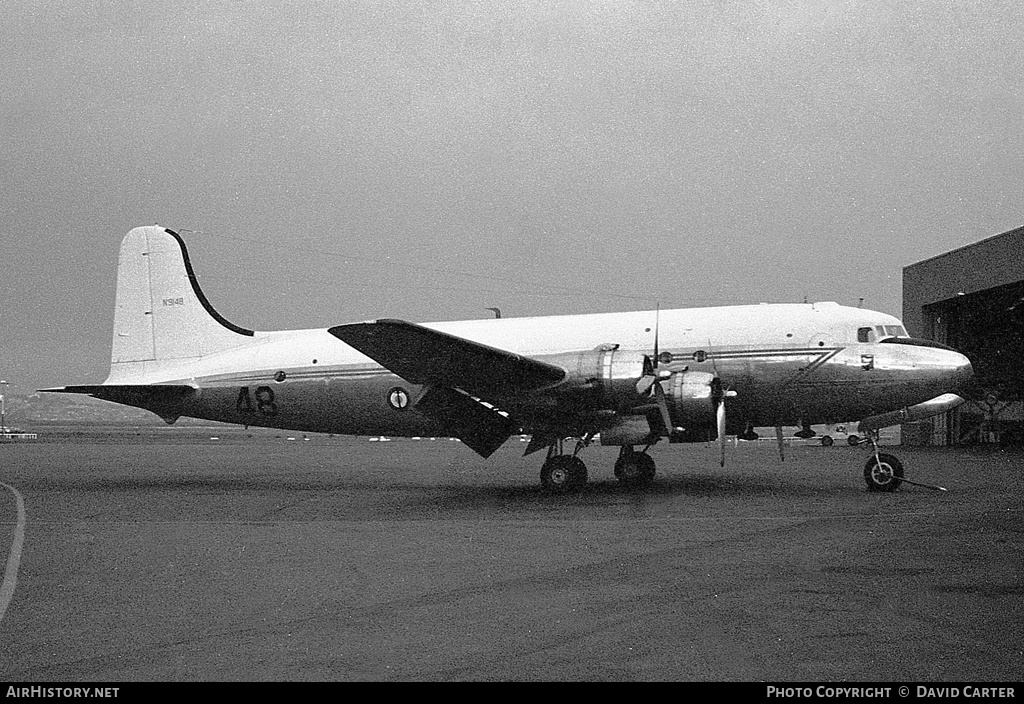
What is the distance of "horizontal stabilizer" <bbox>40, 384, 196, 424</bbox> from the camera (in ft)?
66.7

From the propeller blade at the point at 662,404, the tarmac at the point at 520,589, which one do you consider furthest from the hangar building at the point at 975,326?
the tarmac at the point at 520,589

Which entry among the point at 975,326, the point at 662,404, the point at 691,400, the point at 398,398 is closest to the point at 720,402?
the point at 691,400

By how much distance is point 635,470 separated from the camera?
18.2 meters

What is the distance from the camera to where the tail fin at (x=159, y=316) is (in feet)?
70.7

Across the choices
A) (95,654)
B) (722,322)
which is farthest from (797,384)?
(95,654)

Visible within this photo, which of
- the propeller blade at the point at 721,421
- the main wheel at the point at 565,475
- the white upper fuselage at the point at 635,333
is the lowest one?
the main wheel at the point at 565,475

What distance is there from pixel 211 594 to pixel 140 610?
2.13 feet

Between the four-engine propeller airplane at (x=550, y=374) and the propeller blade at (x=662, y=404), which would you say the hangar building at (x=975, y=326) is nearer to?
the four-engine propeller airplane at (x=550, y=374)

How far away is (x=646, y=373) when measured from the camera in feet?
52.1

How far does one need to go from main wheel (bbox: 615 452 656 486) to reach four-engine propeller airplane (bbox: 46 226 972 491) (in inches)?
1.3

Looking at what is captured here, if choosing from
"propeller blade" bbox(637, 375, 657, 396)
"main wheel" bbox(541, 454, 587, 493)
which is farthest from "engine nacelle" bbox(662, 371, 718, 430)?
"main wheel" bbox(541, 454, 587, 493)

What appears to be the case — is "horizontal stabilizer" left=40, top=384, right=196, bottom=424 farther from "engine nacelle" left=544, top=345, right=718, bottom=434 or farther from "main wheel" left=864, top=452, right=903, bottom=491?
"main wheel" left=864, top=452, right=903, bottom=491

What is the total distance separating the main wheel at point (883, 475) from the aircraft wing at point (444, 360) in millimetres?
5743
